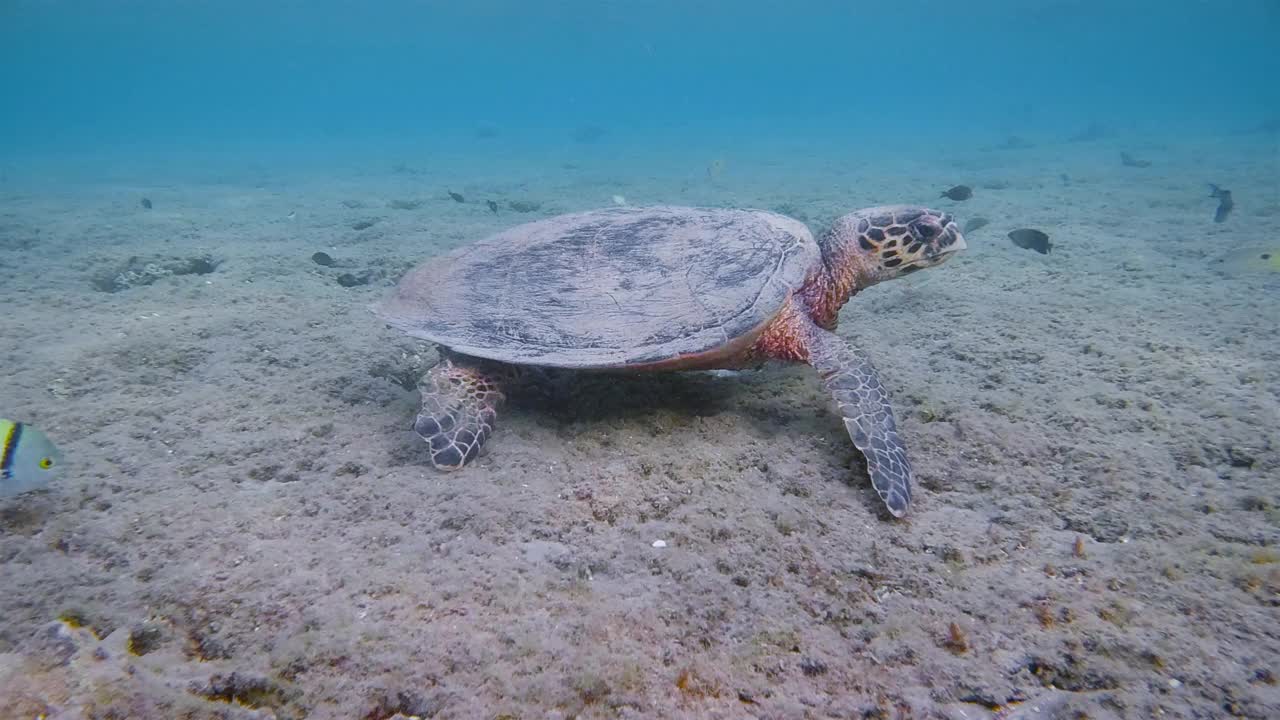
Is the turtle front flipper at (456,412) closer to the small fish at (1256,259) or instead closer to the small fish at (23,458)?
the small fish at (23,458)

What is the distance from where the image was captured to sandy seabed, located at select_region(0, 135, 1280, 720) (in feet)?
7.09

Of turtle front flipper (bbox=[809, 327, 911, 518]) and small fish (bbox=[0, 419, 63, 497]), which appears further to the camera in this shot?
turtle front flipper (bbox=[809, 327, 911, 518])

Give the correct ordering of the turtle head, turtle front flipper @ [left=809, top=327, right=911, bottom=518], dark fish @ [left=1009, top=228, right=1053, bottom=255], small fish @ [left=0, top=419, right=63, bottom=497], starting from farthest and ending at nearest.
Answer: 1. dark fish @ [left=1009, top=228, right=1053, bottom=255]
2. the turtle head
3. turtle front flipper @ [left=809, top=327, right=911, bottom=518]
4. small fish @ [left=0, top=419, right=63, bottom=497]

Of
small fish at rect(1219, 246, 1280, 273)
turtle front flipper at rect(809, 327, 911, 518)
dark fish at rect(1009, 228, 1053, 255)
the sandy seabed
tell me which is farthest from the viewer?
dark fish at rect(1009, 228, 1053, 255)

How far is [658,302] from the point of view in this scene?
4.00 m

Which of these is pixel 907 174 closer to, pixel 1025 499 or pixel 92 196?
pixel 1025 499

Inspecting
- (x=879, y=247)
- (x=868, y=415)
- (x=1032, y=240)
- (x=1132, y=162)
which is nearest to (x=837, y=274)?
(x=879, y=247)

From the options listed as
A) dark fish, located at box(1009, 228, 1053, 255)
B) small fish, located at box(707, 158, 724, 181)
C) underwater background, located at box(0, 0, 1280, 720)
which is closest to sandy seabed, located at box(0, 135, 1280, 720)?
underwater background, located at box(0, 0, 1280, 720)

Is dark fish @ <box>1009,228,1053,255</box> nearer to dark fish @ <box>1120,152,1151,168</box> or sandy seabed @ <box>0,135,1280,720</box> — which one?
sandy seabed @ <box>0,135,1280,720</box>

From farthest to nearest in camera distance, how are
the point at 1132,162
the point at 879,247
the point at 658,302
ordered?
the point at 1132,162 < the point at 879,247 < the point at 658,302

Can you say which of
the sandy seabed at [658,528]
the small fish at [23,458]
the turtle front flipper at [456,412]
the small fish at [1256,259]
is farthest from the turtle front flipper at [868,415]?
the small fish at [1256,259]

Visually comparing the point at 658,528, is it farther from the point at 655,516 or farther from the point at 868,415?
the point at 868,415

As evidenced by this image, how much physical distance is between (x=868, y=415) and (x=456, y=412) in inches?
108

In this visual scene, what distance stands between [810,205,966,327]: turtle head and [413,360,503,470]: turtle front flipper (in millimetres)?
2716
